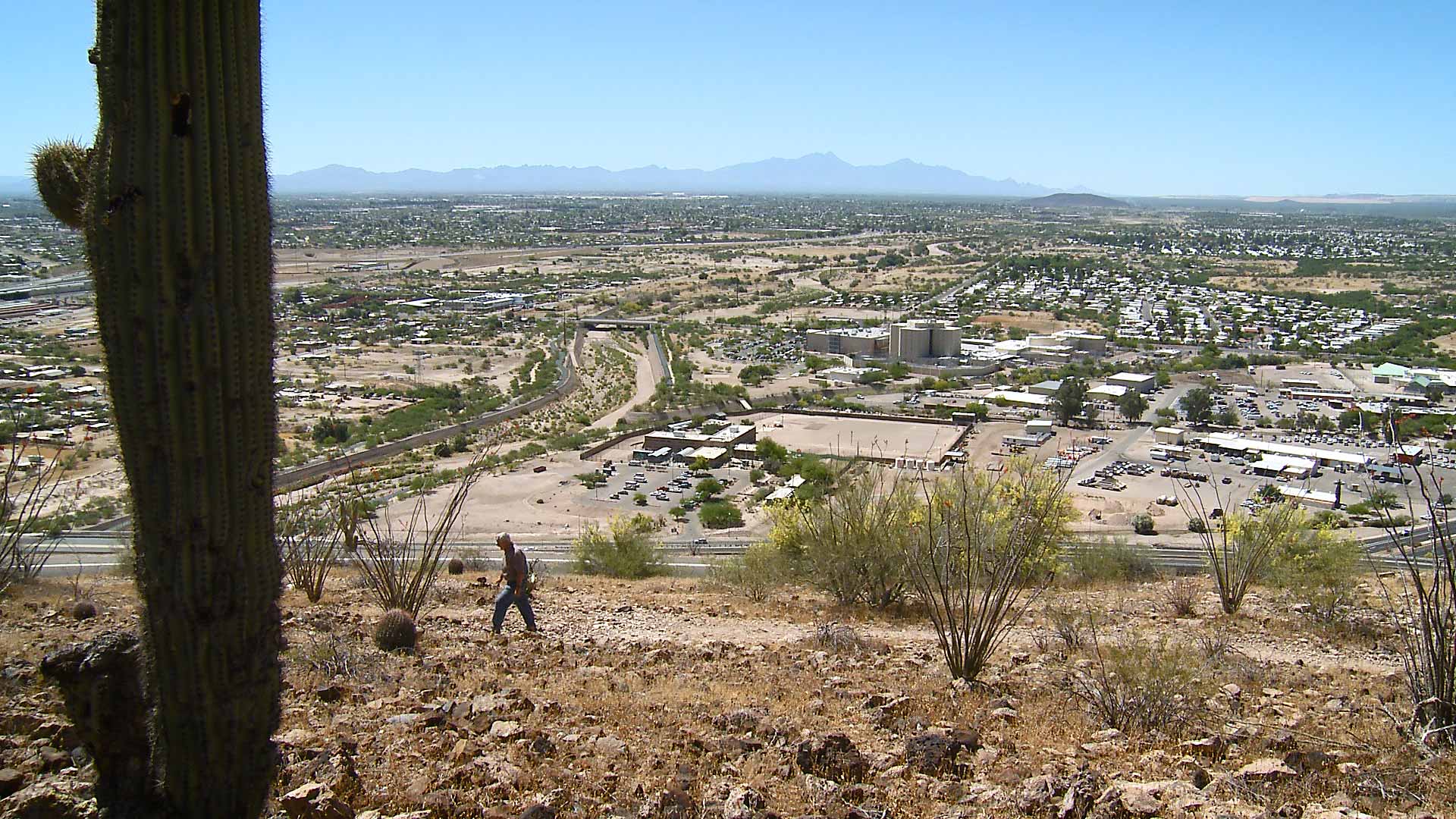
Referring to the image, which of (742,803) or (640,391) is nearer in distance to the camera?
(742,803)

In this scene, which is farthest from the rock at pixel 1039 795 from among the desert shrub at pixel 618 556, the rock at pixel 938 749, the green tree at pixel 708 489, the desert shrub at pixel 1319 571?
the green tree at pixel 708 489

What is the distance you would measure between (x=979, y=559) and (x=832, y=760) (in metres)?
4.37

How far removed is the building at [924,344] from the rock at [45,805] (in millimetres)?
68376

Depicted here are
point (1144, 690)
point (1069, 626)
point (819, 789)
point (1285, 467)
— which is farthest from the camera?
point (1285, 467)

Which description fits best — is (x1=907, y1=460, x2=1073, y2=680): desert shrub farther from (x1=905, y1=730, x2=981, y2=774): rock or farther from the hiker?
the hiker

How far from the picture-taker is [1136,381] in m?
62.2

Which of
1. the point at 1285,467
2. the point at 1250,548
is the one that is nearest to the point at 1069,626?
the point at 1250,548

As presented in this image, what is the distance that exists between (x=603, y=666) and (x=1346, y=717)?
20.0 ft

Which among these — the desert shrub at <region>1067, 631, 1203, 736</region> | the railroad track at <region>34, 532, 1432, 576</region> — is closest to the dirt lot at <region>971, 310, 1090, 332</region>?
the railroad track at <region>34, 532, 1432, 576</region>

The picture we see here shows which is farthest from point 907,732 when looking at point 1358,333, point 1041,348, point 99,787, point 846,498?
point 1358,333

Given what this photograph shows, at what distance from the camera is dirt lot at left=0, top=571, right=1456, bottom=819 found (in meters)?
5.39

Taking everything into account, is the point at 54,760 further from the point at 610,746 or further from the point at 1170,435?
the point at 1170,435

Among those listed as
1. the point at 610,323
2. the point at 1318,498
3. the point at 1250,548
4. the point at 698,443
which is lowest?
the point at 1318,498

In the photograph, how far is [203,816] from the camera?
4.39 metres
